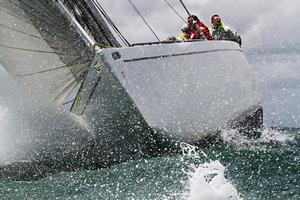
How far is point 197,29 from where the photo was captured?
387 inches

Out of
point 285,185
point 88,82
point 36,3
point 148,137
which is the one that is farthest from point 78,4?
point 285,185

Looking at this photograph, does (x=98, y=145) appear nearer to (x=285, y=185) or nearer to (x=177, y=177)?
(x=177, y=177)

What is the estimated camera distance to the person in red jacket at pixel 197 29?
9.79 metres

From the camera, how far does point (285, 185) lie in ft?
18.1

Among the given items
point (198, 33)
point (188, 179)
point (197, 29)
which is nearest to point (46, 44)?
point (197, 29)

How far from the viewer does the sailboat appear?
24.6 feet

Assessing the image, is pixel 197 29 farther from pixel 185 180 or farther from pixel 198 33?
pixel 185 180

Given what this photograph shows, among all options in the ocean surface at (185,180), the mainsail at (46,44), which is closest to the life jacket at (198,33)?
the mainsail at (46,44)

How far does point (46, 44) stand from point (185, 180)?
4.26 meters

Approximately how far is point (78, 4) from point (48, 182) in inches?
123

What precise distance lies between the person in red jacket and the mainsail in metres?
1.56

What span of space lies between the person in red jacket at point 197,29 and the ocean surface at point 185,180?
2.19 meters

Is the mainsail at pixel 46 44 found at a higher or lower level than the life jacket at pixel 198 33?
higher

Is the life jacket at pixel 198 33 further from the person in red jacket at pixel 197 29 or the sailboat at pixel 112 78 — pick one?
the sailboat at pixel 112 78
